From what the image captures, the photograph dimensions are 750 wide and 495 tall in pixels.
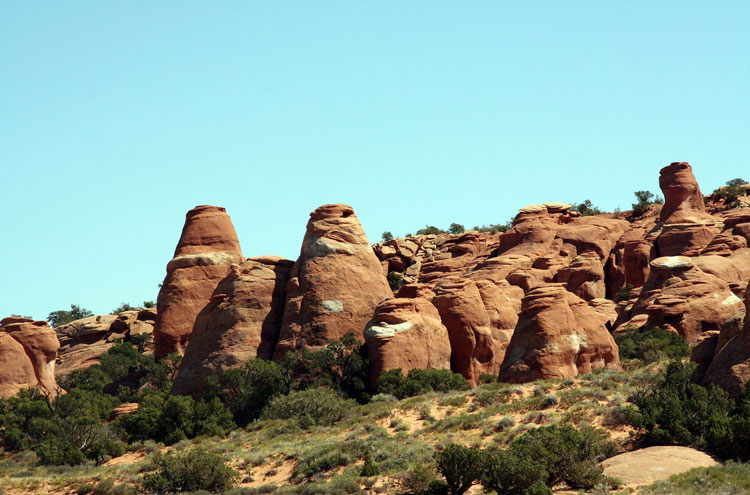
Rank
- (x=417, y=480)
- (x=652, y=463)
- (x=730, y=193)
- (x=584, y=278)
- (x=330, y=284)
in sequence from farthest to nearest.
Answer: (x=730, y=193)
(x=584, y=278)
(x=330, y=284)
(x=417, y=480)
(x=652, y=463)

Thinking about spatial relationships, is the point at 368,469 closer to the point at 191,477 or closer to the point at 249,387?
the point at 191,477

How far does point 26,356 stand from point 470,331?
27517mm

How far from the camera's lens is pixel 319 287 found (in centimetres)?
5297

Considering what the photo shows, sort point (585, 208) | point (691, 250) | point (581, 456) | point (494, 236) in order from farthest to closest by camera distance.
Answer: point (585, 208)
point (494, 236)
point (691, 250)
point (581, 456)

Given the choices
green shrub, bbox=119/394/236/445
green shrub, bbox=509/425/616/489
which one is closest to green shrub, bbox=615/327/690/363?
green shrub, bbox=509/425/616/489

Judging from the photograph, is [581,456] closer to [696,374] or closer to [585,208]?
[696,374]

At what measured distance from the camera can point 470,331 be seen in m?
49.9

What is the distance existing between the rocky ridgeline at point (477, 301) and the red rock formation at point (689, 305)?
2.8 inches

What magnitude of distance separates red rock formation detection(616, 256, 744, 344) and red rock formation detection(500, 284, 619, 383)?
777cm

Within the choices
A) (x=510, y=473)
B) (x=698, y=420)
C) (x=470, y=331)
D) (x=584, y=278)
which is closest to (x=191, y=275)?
(x=470, y=331)

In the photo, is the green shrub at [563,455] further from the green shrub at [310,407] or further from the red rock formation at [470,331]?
the red rock formation at [470,331]

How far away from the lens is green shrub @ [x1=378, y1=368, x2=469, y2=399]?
147 feet

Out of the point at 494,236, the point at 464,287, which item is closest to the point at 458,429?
the point at 464,287

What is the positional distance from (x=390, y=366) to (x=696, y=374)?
16.2m
